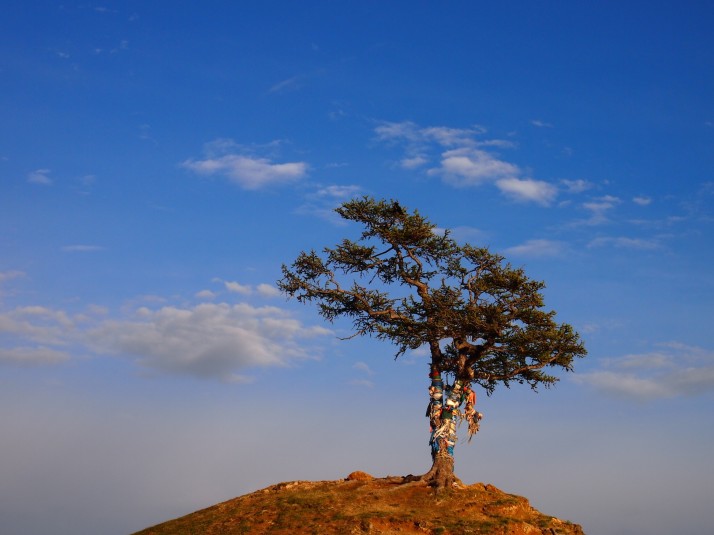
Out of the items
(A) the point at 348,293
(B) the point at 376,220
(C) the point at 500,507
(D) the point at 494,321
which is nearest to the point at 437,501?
(C) the point at 500,507

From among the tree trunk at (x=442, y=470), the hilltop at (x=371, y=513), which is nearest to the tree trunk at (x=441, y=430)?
the tree trunk at (x=442, y=470)

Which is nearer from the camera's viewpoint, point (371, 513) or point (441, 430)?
point (371, 513)

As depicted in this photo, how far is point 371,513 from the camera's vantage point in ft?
124

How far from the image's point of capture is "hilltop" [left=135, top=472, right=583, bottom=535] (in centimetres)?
3684

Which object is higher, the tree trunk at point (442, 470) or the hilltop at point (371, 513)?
the tree trunk at point (442, 470)

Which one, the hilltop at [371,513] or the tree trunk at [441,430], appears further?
the tree trunk at [441,430]

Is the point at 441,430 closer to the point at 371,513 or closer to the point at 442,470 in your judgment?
the point at 442,470

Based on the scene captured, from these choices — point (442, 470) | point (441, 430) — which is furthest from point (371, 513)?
point (441, 430)

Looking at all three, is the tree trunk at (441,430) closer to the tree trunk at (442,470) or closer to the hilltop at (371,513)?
the tree trunk at (442,470)

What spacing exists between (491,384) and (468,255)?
7.81 meters

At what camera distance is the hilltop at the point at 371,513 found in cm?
3684

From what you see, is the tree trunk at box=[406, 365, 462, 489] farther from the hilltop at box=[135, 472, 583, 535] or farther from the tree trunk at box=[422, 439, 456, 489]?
the hilltop at box=[135, 472, 583, 535]

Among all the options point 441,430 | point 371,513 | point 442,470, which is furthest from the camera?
point 441,430

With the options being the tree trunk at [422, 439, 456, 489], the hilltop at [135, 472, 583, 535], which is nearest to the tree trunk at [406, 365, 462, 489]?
the tree trunk at [422, 439, 456, 489]
